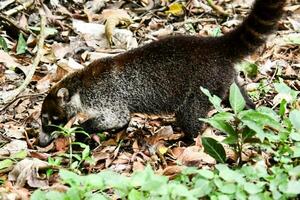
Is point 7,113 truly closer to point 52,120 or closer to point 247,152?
point 52,120

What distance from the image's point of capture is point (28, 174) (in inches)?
190

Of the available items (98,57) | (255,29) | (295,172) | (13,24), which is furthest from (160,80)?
(13,24)

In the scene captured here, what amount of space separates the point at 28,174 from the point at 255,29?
228 centimetres

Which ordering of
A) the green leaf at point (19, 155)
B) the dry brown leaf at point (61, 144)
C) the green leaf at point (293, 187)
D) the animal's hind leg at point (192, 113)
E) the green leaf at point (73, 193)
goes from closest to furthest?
the green leaf at point (293, 187) < the green leaf at point (73, 193) < the green leaf at point (19, 155) < the animal's hind leg at point (192, 113) < the dry brown leaf at point (61, 144)

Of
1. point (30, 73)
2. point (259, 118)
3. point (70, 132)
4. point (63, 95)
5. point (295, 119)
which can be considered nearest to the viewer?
point (259, 118)

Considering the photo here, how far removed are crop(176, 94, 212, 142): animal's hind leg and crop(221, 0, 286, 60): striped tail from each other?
19.5 inches

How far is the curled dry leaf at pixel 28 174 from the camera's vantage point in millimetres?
4762

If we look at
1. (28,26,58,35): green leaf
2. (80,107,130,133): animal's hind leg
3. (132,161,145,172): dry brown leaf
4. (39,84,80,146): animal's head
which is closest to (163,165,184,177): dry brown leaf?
(132,161,145,172): dry brown leaf

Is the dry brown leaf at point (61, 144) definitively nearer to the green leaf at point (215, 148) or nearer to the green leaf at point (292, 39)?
the green leaf at point (215, 148)

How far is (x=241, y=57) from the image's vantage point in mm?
5555

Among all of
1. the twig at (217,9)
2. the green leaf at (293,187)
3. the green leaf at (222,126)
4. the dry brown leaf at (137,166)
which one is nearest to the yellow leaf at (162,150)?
the dry brown leaf at (137,166)

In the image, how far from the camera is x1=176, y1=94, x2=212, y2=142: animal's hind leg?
567cm

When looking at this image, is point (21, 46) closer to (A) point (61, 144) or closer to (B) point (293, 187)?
(A) point (61, 144)

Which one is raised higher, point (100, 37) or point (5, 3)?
point (5, 3)
